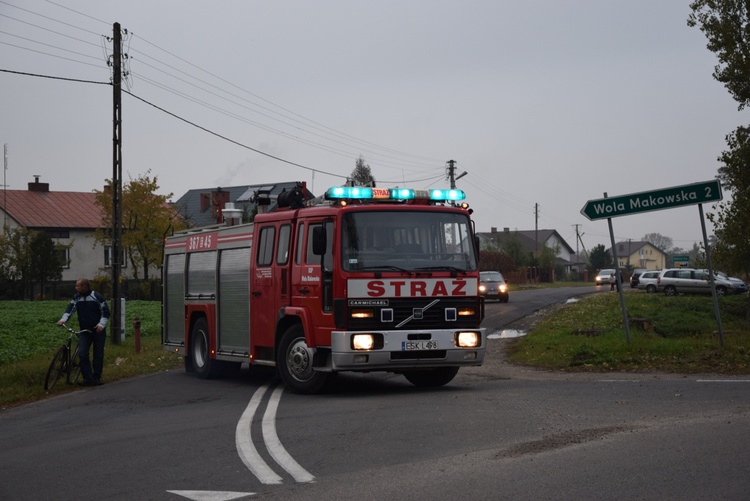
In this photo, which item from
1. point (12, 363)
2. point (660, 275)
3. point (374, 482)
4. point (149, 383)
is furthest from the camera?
point (660, 275)

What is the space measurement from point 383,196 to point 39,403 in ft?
20.2

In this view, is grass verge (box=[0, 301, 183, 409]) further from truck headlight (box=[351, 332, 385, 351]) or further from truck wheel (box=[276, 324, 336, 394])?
truck headlight (box=[351, 332, 385, 351])

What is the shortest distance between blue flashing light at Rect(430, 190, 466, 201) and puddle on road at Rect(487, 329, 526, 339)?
1127cm

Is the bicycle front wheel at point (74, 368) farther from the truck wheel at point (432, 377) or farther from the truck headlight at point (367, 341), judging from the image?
the truck headlight at point (367, 341)

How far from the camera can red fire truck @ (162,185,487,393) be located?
41.4 ft

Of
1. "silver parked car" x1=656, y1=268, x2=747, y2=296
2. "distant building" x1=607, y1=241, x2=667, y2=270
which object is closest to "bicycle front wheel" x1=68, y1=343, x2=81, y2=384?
"silver parked car" x1=656, y1=268, x2=747, y2=296

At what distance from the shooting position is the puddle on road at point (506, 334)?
24858 mm

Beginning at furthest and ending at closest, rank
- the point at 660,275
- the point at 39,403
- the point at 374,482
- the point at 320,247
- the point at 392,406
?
the point at 660,275, the point at 39,403, the point at 320,247, the point at 392,406, the point at 374,482

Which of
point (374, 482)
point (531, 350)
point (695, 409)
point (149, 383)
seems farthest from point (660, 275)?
point (374, 482)

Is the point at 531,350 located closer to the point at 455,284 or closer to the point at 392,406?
the point at 455,284

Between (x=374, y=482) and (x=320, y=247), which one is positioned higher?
(x=320, y=247)

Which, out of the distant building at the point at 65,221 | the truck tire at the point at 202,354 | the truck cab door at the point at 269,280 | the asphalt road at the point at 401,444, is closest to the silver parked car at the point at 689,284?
the truck tire at the point at 202,354

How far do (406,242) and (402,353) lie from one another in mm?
1481

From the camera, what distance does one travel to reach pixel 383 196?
13.3 metres
